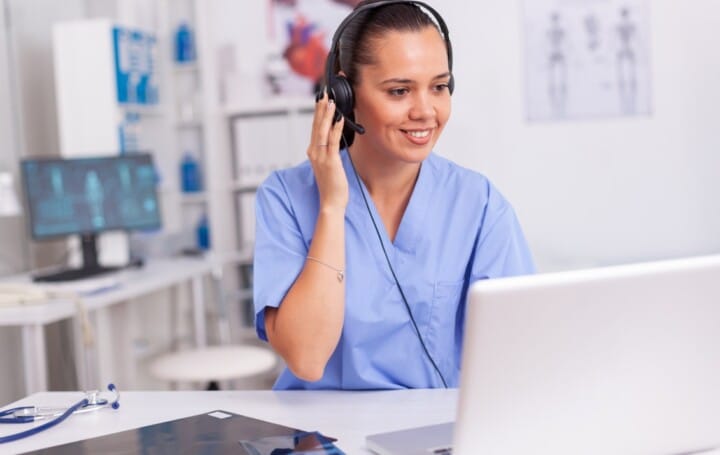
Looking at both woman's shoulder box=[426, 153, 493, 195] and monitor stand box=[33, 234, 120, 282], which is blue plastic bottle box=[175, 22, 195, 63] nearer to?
monitor stand box=[33, 234, 120, 282]

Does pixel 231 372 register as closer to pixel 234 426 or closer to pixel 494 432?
pixel 234 426

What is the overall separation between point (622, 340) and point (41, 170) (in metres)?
2.77

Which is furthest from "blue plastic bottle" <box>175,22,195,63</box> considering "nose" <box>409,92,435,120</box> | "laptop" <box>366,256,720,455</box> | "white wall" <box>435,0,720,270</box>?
"laptop" <box>366,256,720,455</box>

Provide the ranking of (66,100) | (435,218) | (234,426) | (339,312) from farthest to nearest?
(66,100) → (435,218) → (339,312) → (234,426)

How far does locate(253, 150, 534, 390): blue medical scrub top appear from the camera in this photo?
1402mm

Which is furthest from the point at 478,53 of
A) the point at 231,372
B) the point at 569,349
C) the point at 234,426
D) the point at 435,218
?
the point at 569,349

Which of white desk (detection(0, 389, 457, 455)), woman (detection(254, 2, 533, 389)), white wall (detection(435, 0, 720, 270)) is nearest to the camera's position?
white desk (detection(0, 389, 457, 455))

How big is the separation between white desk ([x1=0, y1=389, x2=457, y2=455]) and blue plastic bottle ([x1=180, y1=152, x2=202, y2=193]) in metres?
2.78

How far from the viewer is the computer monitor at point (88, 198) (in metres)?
3.13

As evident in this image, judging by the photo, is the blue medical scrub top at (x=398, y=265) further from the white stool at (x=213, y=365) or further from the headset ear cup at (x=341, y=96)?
the white stool at (x=213, y=365)

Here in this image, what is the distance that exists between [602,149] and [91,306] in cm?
197

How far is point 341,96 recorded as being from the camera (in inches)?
56.9

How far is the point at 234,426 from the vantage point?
116 cm

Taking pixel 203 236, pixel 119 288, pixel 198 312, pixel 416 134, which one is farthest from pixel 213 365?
pixel 416 134
